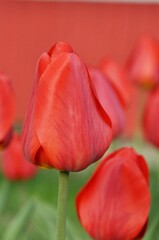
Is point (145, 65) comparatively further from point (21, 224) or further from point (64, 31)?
point (64, 31)

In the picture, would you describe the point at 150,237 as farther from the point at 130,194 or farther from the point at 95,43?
the point at 95,43

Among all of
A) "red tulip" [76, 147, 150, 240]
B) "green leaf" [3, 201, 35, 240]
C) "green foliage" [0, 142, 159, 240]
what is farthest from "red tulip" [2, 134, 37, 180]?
"red tulip" [76, 147, 150, 240]

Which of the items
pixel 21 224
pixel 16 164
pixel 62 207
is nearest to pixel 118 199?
pixel 62 207

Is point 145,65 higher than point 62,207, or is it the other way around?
point 62,207

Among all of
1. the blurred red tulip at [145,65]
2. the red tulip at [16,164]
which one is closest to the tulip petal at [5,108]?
the red tulip at [16,164]

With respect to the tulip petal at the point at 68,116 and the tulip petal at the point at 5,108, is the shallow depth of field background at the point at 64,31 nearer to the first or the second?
the tulip petal at the point at 5,108

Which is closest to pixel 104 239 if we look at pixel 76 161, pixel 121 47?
pixel 76 161
